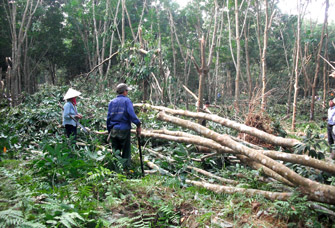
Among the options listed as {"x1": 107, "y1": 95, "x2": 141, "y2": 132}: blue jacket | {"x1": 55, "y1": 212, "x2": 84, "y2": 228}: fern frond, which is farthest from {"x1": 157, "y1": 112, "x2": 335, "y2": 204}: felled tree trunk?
{"x1": 55, "y1": 212, "x2": 84, "y2": 228}: fern frond

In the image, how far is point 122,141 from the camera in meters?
5.11

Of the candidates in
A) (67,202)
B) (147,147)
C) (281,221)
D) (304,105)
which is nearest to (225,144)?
(281,221)

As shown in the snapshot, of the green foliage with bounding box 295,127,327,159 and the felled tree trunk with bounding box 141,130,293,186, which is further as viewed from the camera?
the felled tree trunk with bounding box 141,130,293,186

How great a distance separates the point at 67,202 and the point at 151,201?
1.02 m

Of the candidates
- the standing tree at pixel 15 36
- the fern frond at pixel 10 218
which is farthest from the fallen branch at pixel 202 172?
the standing tree at pixel 15 36

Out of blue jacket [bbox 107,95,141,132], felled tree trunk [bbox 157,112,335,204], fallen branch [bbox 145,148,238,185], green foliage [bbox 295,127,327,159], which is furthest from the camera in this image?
blue jacket [bbox 107,95,141,132]

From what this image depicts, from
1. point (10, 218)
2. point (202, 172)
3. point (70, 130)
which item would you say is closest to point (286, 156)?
point (202, 172)

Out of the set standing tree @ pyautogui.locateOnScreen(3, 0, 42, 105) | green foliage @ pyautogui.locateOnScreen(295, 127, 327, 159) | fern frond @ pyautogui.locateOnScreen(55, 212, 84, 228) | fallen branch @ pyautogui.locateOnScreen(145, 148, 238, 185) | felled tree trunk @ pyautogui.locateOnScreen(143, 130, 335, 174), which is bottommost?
fallen branch @ pyautogui.locateOnScreen(145, 148, 238, 185)

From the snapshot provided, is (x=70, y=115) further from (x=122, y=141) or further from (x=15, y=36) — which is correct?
(x=15, y=36)

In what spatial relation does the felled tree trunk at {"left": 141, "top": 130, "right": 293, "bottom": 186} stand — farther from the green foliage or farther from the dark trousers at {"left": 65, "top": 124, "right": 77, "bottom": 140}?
the dark trousers at {"left": 65, "top": 124, "right": 77, "bottom": 140}

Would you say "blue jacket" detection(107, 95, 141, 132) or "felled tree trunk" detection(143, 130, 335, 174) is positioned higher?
"blue jacket" detection(107, 95, 141, 132)

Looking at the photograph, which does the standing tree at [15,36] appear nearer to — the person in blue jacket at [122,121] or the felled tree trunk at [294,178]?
the person in blue jacket at [122,121]

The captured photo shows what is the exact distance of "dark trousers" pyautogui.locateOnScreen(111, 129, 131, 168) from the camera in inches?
198

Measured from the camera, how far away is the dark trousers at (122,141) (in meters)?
5.04
